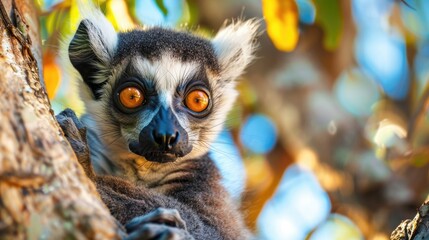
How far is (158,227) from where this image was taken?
2.73m

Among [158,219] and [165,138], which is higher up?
[165,138]

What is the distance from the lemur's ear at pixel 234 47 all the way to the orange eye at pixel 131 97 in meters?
1.06

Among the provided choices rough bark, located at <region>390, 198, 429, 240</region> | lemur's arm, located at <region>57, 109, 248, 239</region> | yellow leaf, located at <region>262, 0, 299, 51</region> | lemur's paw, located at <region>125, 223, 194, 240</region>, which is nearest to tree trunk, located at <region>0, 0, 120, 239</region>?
lemur's paw, located at <region>125, 223, 194, 240</region>

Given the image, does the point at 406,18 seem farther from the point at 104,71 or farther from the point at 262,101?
the point at 104,71

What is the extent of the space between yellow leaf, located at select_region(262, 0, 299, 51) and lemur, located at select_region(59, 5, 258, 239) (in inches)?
25.1

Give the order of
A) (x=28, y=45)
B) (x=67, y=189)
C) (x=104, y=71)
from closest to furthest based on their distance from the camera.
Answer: (x=67, y=189) → (x=28, y=45) → (x=104, y=71)

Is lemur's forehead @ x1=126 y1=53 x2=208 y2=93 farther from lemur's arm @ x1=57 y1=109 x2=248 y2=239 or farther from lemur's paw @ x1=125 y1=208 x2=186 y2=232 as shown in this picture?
lemur's paw @ x1=125 y1=208 x2=186 y2=232

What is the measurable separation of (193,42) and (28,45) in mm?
2336

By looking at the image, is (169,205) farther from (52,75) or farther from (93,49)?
(52,75)

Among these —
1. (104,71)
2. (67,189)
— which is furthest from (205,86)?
(67,189)

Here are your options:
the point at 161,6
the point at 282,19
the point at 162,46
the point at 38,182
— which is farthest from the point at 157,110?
the point at 38,182

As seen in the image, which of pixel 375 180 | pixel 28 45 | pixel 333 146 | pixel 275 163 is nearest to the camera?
pixel 28 45

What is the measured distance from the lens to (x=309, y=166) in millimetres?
8719

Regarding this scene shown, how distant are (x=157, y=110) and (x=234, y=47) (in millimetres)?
1419
